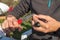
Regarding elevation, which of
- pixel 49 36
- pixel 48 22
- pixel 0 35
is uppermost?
pixel 48 22

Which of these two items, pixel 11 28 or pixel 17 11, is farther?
pixel 17 11

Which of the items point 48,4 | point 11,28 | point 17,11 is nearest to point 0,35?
point 17,11

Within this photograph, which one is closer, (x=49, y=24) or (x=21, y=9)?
(x=49, y=24)

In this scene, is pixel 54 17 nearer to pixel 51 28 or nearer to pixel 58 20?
pixel 58 20

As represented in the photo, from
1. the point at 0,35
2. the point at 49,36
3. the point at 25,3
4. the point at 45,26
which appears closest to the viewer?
the point at 45,26

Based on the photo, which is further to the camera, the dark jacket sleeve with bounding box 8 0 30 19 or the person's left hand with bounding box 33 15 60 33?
the dark jacket sleeve with bounding box 8 0 30 19

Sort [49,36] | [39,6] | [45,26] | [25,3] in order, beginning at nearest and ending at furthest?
[45,26] → [49,36] → [39,6] → [25,3]

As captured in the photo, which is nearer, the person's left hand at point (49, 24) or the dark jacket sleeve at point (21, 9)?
the person's left hand at point (49, 24)

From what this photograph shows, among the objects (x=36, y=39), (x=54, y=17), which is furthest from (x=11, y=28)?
(x=54, y=17)

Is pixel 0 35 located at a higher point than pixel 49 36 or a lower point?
lower

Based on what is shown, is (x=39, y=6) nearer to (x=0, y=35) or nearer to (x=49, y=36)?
(x=49, y=36)
